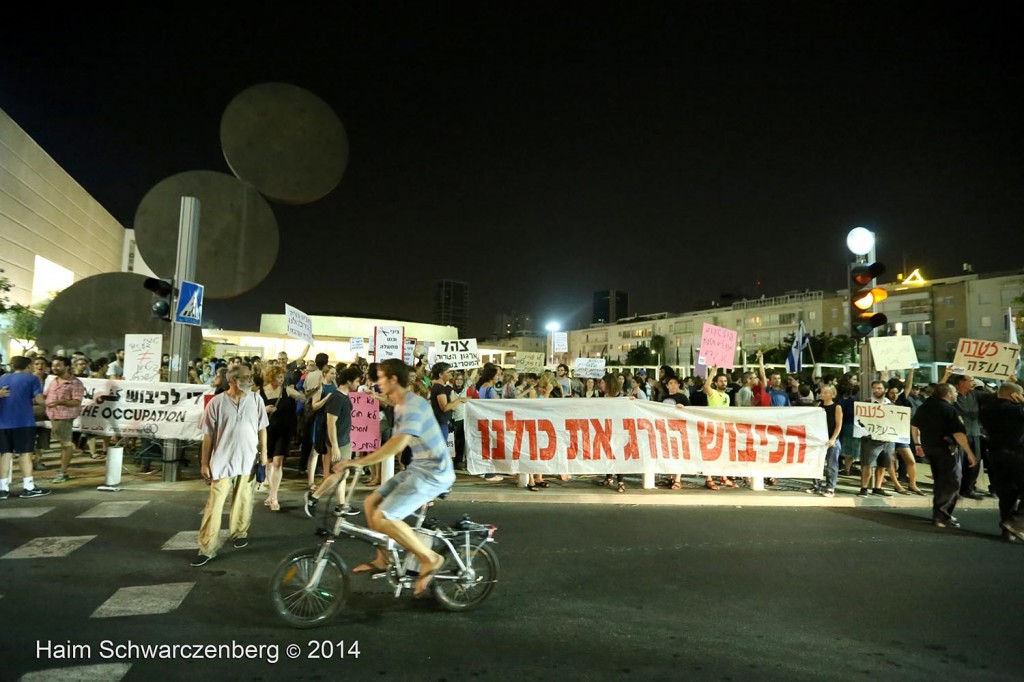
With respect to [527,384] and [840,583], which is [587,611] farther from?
[527,384]

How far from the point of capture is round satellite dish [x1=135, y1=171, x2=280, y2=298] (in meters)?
11.6

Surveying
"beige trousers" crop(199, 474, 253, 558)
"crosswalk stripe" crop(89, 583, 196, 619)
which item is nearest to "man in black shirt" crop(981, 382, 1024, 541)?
"beige trousers" crop(199, 474, 253, 558)

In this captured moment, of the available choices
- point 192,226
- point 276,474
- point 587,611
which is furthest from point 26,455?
point 587,611

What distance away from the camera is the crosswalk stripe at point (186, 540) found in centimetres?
679

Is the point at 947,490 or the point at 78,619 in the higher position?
the point at 947,490

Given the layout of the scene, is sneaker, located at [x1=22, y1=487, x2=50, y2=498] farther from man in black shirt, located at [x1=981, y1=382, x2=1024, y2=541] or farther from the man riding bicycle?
man in black shirt, located at [x1=981, y1=382, x2=1024, y2=541]

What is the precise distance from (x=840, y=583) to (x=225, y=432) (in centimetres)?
649

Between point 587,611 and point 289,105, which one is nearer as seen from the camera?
point 587,611

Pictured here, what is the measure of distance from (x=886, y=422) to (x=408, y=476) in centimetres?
918

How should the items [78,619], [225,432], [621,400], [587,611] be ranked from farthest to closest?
[621,400], [225,432], [587,611], [78,619]

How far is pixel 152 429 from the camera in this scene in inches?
417

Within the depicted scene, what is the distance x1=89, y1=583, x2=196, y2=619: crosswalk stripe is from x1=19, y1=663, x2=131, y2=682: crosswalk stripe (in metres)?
0.91

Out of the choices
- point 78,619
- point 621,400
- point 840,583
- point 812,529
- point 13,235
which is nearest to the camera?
point 78,619

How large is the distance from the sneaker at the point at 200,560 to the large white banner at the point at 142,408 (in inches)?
184
